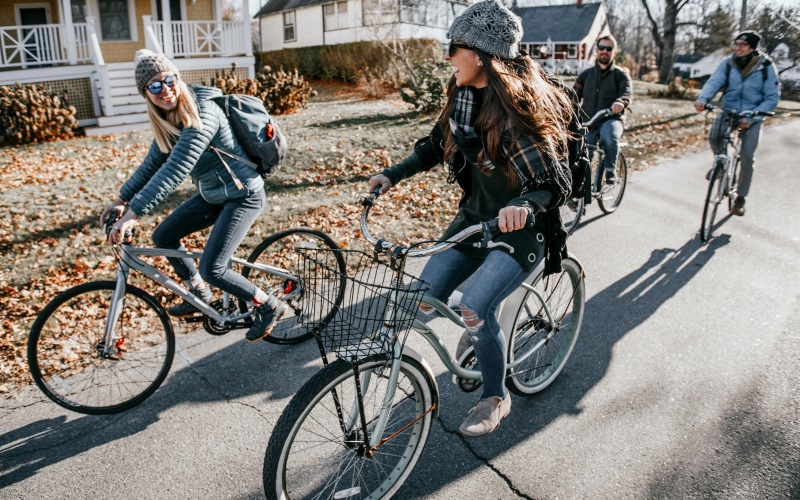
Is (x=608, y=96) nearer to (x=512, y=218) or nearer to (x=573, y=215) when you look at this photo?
(x=573, y=215)

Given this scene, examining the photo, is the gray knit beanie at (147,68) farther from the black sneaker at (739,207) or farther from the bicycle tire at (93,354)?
the black sneaker at (739,207)

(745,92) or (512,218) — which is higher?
(745,92)

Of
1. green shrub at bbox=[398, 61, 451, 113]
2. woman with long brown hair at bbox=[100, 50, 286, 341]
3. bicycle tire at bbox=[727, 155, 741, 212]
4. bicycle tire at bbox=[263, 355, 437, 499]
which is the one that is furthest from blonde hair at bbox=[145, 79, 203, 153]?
green shrub at bbox=[398, 61, 451, 113]

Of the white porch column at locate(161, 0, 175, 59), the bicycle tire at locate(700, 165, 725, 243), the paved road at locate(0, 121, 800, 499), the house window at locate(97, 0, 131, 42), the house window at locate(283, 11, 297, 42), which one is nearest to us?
the paved road at locate(0, 121, 800, 499)

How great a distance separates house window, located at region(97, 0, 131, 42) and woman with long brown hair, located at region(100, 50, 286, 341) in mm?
21076

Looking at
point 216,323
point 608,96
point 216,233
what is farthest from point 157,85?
point 608,96

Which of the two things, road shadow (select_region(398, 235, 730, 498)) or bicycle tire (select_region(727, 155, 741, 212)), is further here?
bicycle tire (select_region(727, 155, 741, 212))

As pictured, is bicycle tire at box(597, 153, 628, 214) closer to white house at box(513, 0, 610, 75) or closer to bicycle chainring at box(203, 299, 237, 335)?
bicycle chainring at box(203, 299, 237, 335)

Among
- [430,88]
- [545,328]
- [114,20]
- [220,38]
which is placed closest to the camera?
[545,328]

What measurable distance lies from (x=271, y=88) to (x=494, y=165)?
1547 cm

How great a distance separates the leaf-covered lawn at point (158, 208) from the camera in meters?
5.99

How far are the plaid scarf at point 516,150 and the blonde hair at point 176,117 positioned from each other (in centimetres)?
174

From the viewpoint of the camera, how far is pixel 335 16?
35.5 meters

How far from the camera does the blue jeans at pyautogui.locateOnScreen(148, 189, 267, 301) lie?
4004mm
